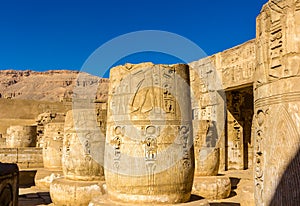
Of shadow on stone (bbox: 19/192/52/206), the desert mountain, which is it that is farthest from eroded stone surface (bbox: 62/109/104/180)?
the desert mountain

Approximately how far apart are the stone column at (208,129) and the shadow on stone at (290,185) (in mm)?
5402

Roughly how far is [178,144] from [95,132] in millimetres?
3203

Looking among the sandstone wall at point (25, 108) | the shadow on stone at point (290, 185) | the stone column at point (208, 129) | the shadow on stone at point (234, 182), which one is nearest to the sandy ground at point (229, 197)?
the shadow on stone at point (234, 182)

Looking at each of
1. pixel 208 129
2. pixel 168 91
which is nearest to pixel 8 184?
pixel 168 91

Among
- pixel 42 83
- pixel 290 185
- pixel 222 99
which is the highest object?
pixel 42 83

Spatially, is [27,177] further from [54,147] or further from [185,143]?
[185,143]

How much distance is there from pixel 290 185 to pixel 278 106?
56cm

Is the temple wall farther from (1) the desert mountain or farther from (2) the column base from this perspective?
(1) the desert mountain

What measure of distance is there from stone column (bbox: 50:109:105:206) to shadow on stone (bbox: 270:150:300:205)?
5.07 metres

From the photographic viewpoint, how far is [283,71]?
2457 millimetres

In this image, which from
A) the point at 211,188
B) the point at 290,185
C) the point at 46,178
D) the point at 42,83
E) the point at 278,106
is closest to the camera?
the point at 290,185

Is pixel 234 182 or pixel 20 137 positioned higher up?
pixel 20 137

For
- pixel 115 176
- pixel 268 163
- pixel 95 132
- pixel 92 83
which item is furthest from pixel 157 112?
pixel 92 83

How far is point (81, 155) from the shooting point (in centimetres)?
733
